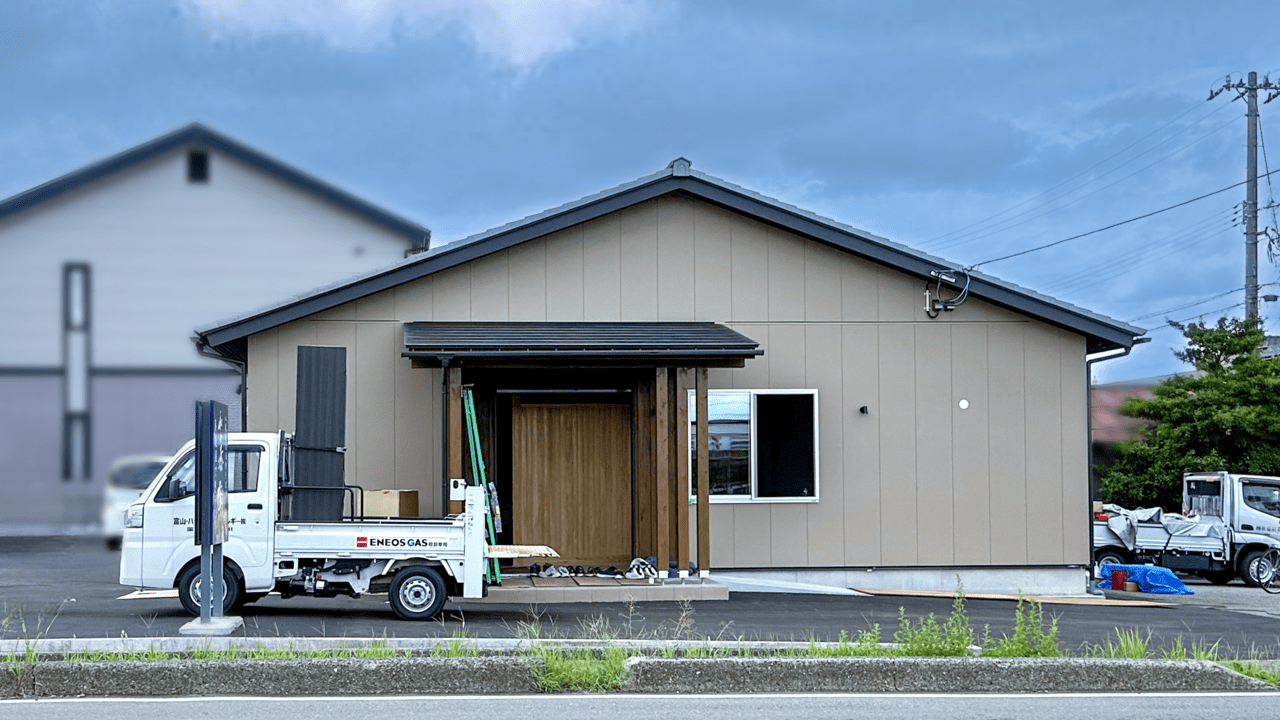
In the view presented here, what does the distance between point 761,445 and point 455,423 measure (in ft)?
13.7

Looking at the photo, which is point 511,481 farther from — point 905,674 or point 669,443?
point 905,674

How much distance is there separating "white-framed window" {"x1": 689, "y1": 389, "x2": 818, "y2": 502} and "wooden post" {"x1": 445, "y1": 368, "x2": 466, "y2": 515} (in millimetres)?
3255

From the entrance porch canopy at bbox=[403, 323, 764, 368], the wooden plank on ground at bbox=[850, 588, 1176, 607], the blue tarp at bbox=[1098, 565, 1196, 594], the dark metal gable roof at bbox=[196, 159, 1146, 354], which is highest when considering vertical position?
the dark metal gable roof at bbox=[196, 159, 1146, 354]

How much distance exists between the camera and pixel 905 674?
9008 millimetres

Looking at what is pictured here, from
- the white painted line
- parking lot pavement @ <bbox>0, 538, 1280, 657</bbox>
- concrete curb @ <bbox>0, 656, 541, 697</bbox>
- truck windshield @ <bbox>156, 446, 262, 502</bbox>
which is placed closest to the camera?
concrete curb @ <bbox>0, 656, 541, 697</bbox>

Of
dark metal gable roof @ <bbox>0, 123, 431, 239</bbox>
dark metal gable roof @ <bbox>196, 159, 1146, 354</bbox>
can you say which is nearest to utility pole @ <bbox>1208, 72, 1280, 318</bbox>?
dark metal gable roof @ <bbox>196, 159, 1146, 354</bbox>

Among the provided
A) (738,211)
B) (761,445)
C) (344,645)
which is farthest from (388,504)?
(738,211)

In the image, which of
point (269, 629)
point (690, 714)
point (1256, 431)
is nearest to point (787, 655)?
point (690, 714)

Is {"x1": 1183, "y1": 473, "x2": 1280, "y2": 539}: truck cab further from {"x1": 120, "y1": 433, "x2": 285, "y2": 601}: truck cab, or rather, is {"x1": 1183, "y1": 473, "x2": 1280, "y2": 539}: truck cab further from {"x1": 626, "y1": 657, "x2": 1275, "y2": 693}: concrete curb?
{"x1": 120, "y1": 433, "x2": 285, "y2": 601}: truck cab

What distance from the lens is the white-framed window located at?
54.3 ft

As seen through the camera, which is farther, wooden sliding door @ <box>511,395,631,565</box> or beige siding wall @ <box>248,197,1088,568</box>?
A: wooden sliding door @ <box>511,395,631,565</box>

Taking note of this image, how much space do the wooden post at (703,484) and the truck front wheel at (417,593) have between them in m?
3.67

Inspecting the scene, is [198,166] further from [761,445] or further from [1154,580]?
[1154,580]

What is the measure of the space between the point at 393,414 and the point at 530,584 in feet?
9.68
